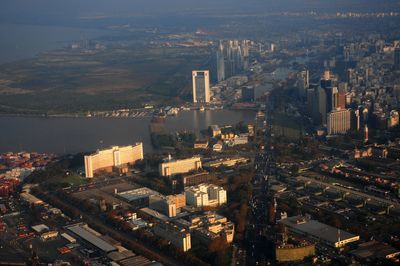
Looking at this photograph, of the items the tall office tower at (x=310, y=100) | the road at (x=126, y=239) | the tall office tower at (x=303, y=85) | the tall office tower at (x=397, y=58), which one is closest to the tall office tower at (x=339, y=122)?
the tall office tower at (x=310, y=100)

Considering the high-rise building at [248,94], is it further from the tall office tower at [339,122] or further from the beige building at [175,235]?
the beige building at [175,235]

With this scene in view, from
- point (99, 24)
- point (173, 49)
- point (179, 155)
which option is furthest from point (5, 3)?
point (179, 155)

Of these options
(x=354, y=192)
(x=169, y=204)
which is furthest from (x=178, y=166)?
(x=354, y=192)

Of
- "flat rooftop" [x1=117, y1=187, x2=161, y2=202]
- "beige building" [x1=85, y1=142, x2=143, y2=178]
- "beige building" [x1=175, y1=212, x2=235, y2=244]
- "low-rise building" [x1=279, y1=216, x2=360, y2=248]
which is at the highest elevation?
"beige building" [x1=85, y1=142, x2=143, y2=178]

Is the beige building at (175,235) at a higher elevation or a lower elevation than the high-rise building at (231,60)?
lower

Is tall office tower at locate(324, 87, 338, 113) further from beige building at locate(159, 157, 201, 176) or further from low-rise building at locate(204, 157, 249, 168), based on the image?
beige building at locate(159, 157, 201, 176)

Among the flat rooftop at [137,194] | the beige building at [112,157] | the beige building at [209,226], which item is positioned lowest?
the flat rooftop at [137,194]

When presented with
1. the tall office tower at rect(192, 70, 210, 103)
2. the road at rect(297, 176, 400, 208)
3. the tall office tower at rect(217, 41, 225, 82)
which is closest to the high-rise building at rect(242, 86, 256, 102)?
the tall office tower at rect(192, 70, 210, 103)

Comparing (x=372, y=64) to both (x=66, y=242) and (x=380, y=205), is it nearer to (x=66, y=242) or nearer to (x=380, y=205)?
(x=380, y=205)
